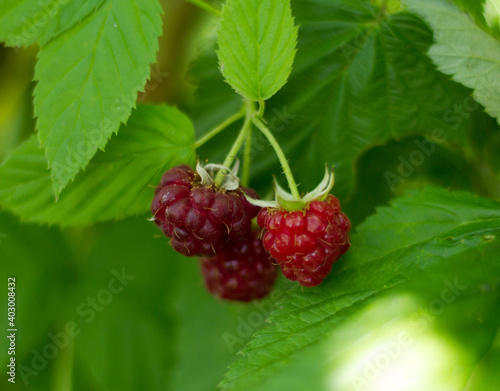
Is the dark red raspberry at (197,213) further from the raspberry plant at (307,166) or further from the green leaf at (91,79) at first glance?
the green leaf at (91,79)

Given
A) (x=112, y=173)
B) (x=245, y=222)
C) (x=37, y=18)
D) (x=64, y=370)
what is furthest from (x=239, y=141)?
(x=64, y=370)

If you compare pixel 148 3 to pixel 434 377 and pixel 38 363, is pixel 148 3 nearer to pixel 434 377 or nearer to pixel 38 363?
pixel 434 377

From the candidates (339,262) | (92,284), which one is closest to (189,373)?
(92,284)

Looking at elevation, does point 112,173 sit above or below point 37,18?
below

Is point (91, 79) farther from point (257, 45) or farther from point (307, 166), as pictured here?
point (307, 166)

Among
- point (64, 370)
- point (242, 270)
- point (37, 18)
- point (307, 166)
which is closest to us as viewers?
point (37, 18)

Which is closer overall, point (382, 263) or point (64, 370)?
point (382, 263)
